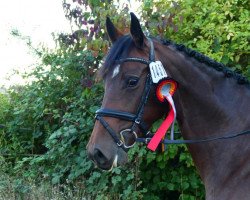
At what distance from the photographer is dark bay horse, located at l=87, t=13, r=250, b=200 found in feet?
8.50

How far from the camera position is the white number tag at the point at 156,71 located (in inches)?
104

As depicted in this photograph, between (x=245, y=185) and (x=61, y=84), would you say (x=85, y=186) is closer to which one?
(x=61, y=84)

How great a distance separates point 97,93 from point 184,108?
2976 millimetres

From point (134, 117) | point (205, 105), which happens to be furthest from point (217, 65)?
point (134, 117)

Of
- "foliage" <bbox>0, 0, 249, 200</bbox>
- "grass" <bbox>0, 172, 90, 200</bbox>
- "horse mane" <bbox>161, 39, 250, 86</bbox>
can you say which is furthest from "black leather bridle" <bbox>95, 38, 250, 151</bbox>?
"grass" <bbox>0, 172, 90, 200</bbox>

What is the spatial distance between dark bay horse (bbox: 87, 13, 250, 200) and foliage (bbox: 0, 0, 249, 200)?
1892mm

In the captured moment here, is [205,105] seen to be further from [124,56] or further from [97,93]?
[97,93]

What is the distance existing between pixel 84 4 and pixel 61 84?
4.90 ft

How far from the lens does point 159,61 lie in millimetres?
2691

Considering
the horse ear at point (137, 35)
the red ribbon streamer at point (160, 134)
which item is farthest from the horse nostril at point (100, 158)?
the horse ear at point (137, 35)

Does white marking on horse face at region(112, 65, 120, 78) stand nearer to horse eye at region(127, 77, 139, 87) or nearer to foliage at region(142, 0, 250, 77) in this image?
horse eye at region(127, 77, 139, 87)

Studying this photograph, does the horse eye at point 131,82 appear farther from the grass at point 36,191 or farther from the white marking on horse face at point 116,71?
the grass at point 36,191

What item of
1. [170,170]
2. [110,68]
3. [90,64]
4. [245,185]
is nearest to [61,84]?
[90,64]

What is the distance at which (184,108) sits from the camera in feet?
9.14
